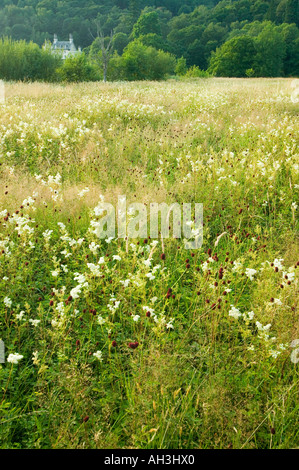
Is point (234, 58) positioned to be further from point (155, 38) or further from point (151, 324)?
point (151, 324)

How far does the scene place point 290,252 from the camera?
3.68m

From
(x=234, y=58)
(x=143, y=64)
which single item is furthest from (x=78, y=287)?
(x=234, y=58)

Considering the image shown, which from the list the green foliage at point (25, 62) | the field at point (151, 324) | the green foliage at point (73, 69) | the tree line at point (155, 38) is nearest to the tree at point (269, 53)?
the tree line at point (155, 38)

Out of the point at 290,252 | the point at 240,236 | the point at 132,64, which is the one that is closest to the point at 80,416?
the point at 290,252

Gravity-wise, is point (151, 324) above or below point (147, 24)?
below

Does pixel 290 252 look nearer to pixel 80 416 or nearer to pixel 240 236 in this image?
pixel 240 236

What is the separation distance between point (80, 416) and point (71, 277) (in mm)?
1546

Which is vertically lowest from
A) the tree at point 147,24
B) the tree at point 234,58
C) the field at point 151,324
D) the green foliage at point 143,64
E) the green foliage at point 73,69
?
the field at point 151,324

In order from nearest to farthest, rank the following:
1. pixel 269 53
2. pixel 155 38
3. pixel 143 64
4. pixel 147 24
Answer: pixel 143 64 → pixel 155 38 → pixel 269 53 → pixel 147 24

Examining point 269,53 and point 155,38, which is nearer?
point 155,38

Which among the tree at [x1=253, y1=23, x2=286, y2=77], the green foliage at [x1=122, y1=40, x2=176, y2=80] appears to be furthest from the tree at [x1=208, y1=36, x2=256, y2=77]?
the green foliage at [x1=122, y1=40, x2=176, y2=80]

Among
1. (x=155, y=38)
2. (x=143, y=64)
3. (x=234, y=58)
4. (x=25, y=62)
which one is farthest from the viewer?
(x=155, y=38)

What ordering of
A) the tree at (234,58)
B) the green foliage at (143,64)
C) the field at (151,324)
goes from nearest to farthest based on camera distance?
the field at (151,324), the green foliage at (143,64), the tree at (234,58)

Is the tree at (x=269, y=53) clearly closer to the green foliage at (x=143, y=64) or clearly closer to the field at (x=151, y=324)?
the green foliage at (x=143, y=64)
